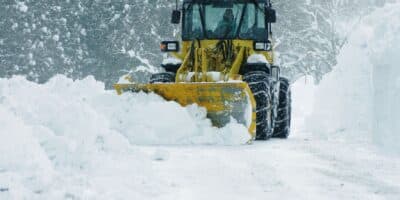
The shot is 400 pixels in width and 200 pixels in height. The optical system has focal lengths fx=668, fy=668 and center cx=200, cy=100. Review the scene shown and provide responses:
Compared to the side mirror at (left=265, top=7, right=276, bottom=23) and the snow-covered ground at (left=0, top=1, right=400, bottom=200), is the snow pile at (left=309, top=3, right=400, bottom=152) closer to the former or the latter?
the snow-covered ground at (left=0, top=1, right=400, bottom=200)

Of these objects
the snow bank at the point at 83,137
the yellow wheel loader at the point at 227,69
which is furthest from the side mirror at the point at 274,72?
the snow bank at the point at 83,137

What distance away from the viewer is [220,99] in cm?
859

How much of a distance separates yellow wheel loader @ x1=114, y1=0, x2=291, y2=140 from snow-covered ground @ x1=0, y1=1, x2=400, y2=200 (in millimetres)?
226

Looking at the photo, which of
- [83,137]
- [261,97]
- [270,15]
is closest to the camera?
[83,137]

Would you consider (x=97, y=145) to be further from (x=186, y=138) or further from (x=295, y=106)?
(x=295, y=106)

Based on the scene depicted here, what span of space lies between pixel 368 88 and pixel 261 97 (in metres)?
3.48

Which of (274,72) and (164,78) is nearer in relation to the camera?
(164,78)

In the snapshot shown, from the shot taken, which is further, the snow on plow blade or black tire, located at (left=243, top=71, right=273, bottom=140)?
black tire, located at (left=243, top=71, right=273, bottom=140)

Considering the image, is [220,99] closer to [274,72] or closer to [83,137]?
[274,72]

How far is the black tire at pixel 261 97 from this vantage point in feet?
29.7

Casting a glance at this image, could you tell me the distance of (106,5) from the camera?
31047mm

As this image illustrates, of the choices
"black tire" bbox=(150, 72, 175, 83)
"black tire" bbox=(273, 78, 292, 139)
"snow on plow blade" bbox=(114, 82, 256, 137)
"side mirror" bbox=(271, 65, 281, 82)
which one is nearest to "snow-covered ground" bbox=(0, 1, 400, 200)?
"snow on plow blade" bbox=(114, 82, 256, 137)

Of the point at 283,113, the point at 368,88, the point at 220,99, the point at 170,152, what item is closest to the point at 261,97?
the point at 220,99

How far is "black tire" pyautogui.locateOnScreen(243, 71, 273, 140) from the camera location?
29.7 feet
